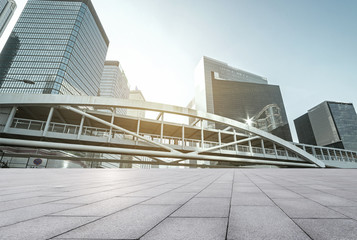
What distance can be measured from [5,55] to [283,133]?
162802 mm

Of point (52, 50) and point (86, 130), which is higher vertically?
point (52, 50)

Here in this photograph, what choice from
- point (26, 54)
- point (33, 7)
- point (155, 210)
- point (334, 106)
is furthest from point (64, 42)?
point (334, 106)

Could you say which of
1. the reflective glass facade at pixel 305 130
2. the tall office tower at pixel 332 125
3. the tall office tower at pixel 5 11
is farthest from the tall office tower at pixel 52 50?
the reflective glass facade at pixel 305 130

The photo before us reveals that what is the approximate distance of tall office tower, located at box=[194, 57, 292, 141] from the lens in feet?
303

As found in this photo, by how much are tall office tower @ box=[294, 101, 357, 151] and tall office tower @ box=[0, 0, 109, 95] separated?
175 metres

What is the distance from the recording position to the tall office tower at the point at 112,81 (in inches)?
4865

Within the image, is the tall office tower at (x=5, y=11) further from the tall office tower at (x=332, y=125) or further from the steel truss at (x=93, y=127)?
the tall office tower at (x=332, y=125)

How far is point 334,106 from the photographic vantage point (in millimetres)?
120188

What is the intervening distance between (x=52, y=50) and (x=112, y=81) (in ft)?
165

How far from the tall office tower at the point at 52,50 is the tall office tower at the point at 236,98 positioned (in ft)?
245

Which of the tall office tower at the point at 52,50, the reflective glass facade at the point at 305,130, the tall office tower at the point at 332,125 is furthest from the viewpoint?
the reflective glass facade at the point at 305,130

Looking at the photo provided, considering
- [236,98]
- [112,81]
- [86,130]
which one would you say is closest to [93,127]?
[86,130]

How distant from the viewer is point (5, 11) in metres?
88.8

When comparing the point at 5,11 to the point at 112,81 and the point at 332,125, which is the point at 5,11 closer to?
the point at 112,81
